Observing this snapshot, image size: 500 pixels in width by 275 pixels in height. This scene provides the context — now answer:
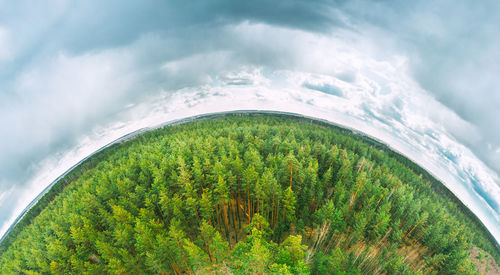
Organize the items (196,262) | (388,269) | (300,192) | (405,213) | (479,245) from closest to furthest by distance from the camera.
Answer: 1. (196,262)
2. (388,269)
3. (300,192)
4. (405,213)
5. (479,245)

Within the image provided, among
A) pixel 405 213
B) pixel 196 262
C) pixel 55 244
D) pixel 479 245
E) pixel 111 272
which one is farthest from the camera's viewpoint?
pixel 479 245

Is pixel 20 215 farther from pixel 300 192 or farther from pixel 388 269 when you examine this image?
pixel 388 269

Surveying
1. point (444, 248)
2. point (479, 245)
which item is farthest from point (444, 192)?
point (444, 248)

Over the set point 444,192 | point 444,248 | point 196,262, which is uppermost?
point 444,192

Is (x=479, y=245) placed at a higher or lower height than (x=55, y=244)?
higher

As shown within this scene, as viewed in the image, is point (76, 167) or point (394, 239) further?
point (76, 167)

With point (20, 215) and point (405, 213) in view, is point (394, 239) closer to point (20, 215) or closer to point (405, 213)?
point (405, 213)

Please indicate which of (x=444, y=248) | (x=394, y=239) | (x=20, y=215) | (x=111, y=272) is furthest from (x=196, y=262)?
(x=20, y=215)

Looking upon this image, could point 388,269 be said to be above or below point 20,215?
below

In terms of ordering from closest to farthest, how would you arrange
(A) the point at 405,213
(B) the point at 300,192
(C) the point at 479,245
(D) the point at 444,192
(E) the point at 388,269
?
(E) the point at 388,269 → (B) the point at 300,192 → (A) the point at 405,213 → (C) the point at 479,245 → (D) the point at 444,192
